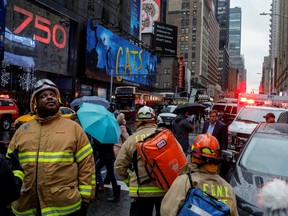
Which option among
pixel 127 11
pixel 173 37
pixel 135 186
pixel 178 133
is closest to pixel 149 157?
pixel 135 186

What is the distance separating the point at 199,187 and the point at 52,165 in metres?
1.25

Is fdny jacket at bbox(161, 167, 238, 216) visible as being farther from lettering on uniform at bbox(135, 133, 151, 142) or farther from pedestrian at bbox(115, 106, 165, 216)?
lettering on uniform at bbox(135, 133, 151, 142)

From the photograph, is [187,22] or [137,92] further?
[187,22]

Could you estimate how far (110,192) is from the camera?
286 inches

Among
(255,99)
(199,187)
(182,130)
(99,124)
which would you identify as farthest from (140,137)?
(255,99)

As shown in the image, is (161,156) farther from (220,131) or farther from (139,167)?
(220,131)

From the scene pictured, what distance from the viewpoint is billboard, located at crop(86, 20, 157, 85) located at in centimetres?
A: 4322

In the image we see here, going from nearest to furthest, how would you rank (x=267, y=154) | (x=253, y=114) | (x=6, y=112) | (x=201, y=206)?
(x=201, y=206)
(x=267, y=154)
(x=253, y=114)
(x=6, y=112)

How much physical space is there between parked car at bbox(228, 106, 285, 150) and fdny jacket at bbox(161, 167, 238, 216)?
9185mm

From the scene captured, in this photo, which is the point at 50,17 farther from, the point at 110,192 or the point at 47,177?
the point at 47,177

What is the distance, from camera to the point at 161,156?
357 cm

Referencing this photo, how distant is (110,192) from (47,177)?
4.47 meters

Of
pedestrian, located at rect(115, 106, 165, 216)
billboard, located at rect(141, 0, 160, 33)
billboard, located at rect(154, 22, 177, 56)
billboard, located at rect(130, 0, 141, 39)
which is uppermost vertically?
billboard, located at rect(141, 0, 160, 33)

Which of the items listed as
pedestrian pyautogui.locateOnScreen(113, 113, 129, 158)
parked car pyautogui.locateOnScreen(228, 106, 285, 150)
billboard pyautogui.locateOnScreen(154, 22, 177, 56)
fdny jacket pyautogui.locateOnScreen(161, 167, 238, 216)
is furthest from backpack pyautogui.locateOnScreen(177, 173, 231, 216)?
billboard pyautogui.locateOnScreen(154, 22, 177, 56)
